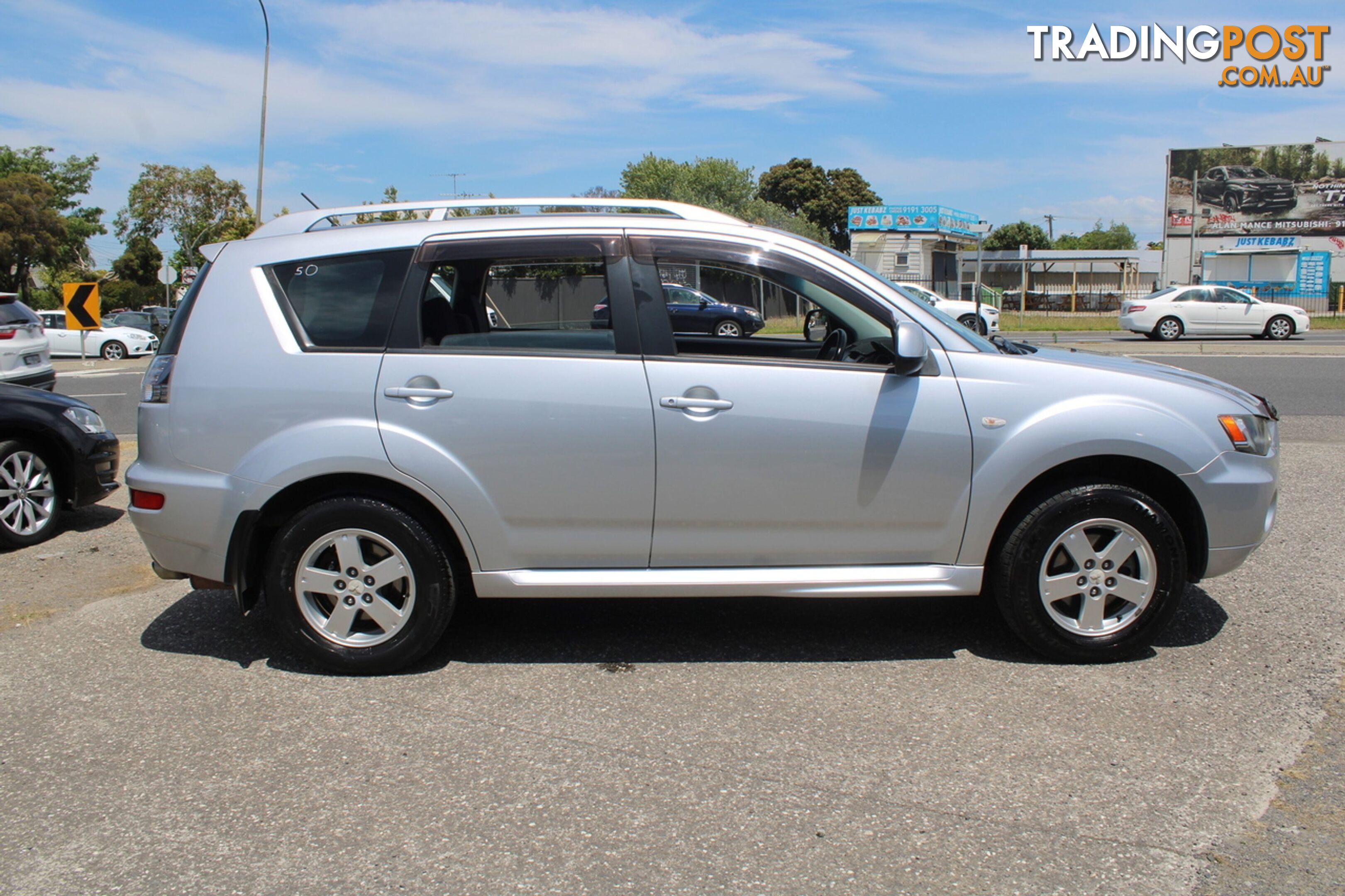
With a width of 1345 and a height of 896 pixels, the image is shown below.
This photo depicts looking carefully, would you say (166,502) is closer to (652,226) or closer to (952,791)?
(652,226)

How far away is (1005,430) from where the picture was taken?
4.09m

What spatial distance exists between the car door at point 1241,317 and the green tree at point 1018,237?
7187 centimetres

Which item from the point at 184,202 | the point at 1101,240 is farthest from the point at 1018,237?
the point at 184,202

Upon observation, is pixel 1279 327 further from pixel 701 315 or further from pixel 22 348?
pixel 22 348

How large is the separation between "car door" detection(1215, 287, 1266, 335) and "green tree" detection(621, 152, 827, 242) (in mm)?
28268

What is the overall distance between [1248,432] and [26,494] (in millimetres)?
6812

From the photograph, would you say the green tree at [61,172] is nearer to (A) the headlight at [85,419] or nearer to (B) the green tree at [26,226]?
(B) the green tree at [26,226]

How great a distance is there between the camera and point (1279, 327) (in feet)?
87.6

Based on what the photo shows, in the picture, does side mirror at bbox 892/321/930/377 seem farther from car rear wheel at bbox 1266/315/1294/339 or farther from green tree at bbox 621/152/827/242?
green tree at bbox 621/152/827/242

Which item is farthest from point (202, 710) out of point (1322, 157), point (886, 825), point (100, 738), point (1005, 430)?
point (1322, 157)

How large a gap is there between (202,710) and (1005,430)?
3.27 metres

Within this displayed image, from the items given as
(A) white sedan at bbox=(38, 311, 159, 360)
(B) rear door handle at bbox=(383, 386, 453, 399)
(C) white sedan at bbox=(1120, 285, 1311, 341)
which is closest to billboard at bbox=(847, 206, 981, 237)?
(C) white sedan at bbox=(1120, 285, 1311, 341)

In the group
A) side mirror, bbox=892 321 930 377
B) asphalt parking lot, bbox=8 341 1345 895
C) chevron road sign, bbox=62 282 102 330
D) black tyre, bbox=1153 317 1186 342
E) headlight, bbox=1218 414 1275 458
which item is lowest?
asphalt parking lot, bbox=8 341 1345 895

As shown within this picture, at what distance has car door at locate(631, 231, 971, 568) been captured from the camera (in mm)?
4055
